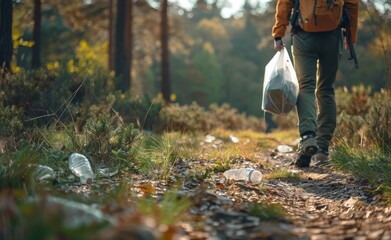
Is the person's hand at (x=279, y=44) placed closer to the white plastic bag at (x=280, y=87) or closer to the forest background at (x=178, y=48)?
the white plastic bag at (x=280, y=87)

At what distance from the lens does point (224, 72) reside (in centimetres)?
5938

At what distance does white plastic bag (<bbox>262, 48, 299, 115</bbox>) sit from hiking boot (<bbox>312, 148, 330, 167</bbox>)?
2.08ft

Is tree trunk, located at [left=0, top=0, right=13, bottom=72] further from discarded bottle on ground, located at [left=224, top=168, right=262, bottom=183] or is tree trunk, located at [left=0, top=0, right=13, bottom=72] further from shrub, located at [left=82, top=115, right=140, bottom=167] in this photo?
discarded bottle on ground, located at [left=224, top=168, right=262, bottom=183]

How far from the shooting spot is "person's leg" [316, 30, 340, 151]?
18.3 ft

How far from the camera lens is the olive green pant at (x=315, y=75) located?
5445mm

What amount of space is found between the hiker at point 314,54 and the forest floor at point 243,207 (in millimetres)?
462

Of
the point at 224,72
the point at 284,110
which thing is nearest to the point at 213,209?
the point at 284,110

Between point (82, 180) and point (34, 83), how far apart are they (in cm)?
477

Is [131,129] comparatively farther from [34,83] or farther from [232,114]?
[232,114]

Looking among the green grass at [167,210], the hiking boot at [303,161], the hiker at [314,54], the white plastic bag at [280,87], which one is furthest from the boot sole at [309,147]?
the green grass at [167,210]

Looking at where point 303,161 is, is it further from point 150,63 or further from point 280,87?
point 150,63

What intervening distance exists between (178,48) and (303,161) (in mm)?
28076

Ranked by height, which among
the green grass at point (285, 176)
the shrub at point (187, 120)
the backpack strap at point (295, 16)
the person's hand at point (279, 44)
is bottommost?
the shrub at point (187, 120)

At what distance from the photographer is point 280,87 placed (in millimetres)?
5332
